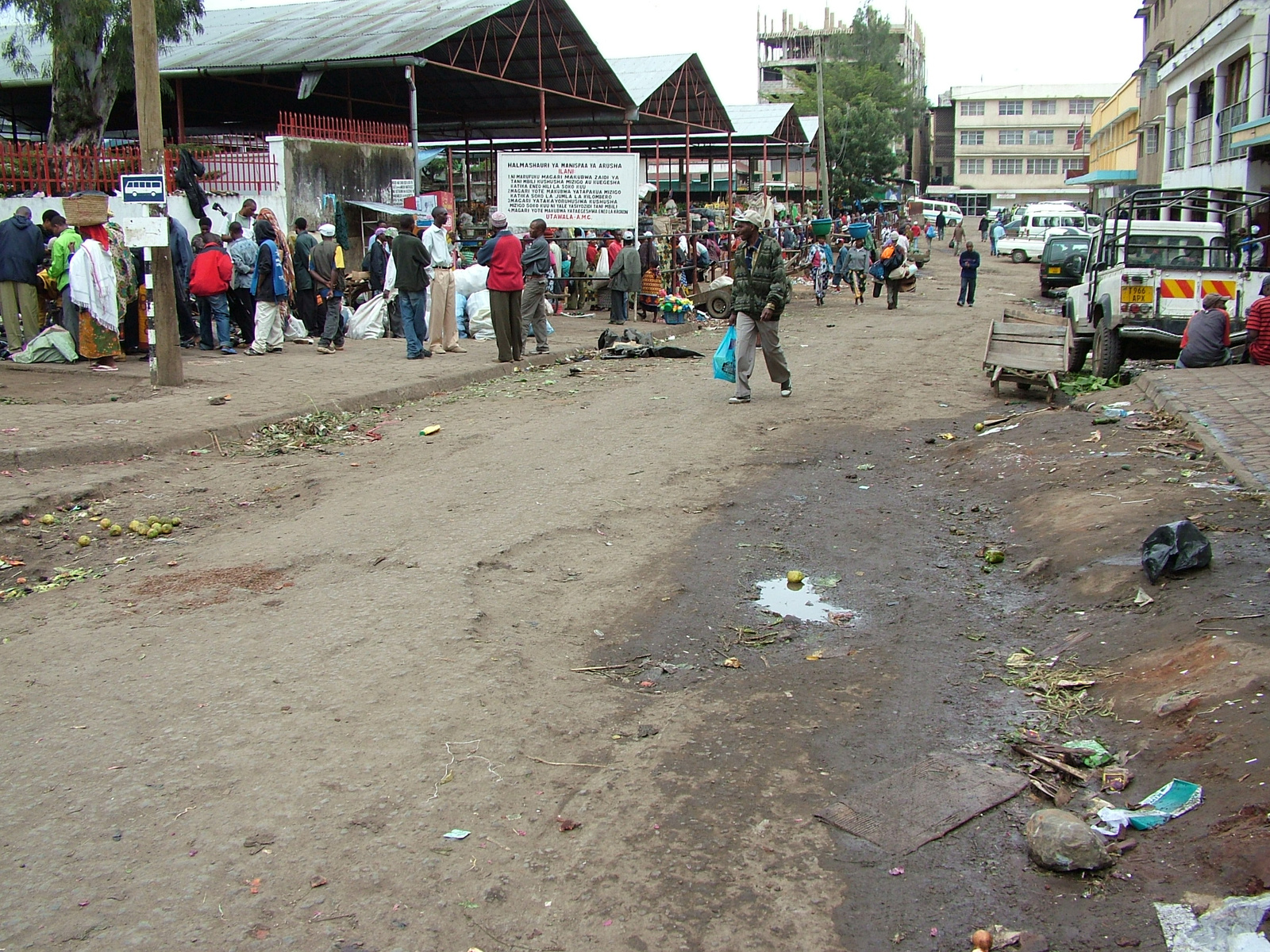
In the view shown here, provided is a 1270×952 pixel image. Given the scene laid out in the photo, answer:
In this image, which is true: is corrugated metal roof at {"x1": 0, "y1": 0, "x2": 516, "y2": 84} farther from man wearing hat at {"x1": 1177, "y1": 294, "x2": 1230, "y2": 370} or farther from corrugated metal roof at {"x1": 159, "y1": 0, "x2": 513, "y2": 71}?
man wearing hat at {"x1": 1177, "y1": 294, "x2": 1230, "y2": 370}

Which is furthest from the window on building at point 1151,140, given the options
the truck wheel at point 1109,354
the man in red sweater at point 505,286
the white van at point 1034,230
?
Answer: the man in red sweater at point 505,286

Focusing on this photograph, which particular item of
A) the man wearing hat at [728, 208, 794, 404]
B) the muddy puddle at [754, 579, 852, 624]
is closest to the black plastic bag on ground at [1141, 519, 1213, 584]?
the muddy puddle at [754, 579, 852, 624]

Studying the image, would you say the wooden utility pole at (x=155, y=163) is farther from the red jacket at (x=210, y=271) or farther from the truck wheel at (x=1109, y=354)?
the truck wheel at (x=1109, y=354)

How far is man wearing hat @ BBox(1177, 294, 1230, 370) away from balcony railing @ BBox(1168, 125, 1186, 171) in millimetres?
26159

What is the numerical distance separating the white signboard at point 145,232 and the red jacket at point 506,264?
13.4 ft

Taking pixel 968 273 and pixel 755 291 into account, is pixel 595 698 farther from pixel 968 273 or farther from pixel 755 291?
pixel 968 273

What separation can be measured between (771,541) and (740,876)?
352 cm

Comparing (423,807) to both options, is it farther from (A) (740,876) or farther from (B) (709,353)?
(B) (709,353)

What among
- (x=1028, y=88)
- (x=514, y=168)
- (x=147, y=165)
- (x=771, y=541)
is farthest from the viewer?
(x=1028, y=88)

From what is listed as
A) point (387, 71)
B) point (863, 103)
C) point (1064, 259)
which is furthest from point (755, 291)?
point (863, 103)

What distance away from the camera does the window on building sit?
41.1 m

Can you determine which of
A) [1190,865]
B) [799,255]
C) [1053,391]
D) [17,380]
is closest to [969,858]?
[1190,865]

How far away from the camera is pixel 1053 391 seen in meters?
11.4

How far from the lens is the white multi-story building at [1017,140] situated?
88.6 m
